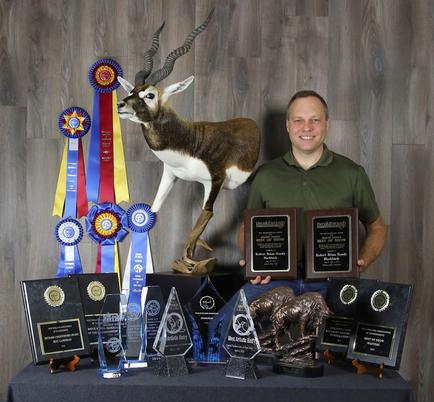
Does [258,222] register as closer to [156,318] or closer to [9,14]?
[156,318]

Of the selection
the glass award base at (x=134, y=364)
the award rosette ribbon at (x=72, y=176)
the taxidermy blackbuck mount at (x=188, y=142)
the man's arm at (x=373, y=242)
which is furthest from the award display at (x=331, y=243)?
the award rosette ribbon at (x=72, y=176)

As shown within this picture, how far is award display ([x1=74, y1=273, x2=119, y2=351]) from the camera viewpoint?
2.34m

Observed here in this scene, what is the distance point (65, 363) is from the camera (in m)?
2.24

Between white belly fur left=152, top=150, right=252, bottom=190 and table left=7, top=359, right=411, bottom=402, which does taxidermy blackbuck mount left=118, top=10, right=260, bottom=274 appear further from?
table left=7, top=359, right=411, bottom=402

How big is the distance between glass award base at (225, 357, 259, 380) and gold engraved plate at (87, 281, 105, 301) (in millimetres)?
580

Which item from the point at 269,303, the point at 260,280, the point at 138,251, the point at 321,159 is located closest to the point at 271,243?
the point at 260,280

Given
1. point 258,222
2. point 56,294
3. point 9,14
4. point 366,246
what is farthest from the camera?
point 9,14

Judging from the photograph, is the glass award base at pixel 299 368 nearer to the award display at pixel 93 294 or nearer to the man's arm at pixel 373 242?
the award display at pixel 93 294

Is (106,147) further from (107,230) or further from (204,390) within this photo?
(204,390)

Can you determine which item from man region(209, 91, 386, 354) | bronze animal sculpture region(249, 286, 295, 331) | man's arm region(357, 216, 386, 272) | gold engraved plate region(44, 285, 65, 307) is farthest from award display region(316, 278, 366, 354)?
gold engraved plate region(44, 285, 65, 307)

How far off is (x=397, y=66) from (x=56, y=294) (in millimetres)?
2042

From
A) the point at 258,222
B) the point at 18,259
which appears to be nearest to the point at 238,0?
the point at 258,222

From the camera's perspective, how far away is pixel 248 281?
111 inches

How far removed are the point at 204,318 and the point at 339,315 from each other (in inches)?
18.3
